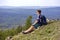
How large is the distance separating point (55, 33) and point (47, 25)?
197cm

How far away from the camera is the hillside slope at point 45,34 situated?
13.5 metres

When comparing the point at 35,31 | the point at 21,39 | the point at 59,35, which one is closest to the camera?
the point at 59,35

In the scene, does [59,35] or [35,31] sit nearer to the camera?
[59,35]

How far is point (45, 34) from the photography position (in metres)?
14.4

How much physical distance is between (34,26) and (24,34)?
906mm

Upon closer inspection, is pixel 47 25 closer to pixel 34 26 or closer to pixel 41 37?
pixel 34 26

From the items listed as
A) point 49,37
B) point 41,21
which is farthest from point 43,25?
point 49,37

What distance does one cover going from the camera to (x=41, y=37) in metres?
13.9

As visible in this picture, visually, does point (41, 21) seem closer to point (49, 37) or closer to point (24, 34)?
point (24, 34)

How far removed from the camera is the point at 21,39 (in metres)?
14.5

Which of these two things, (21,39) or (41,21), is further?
(41,21)

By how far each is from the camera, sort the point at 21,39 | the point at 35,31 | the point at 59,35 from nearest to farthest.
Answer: the point at 59,35 < the point at 21,39 < the point at 35,31

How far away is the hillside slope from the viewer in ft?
44.2

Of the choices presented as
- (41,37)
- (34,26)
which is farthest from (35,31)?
(41,37)
